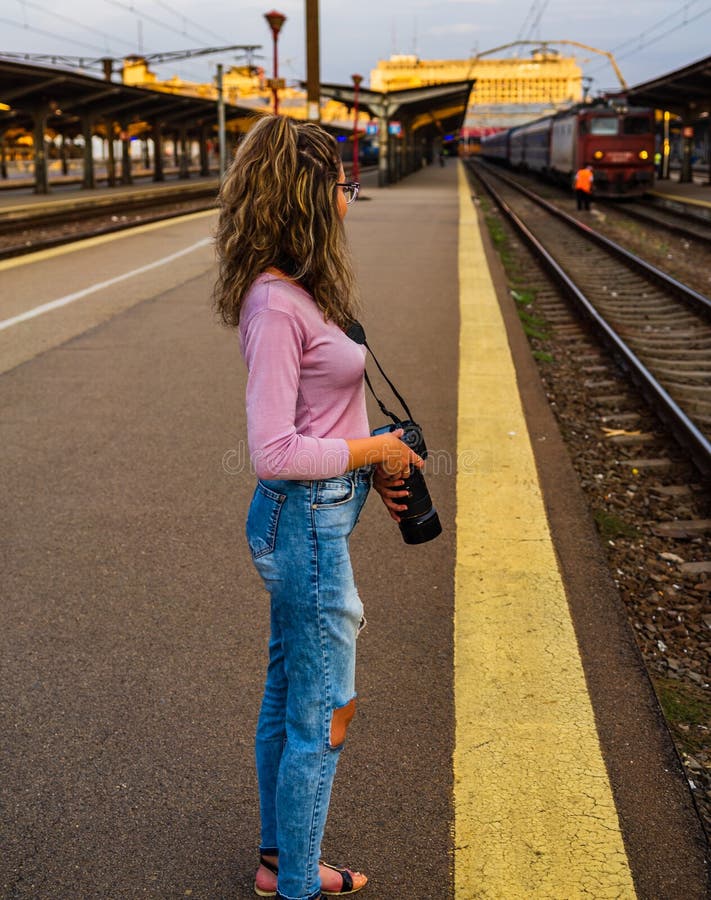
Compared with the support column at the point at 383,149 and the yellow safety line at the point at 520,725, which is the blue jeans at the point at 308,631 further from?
the support column at the point at 383,149

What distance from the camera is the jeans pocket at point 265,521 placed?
1.98 metres

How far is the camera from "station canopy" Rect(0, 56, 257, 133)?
83.5 ft

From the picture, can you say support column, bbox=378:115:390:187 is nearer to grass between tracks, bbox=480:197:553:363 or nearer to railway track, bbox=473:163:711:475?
grass between tracks, bbox=480:197:553:363

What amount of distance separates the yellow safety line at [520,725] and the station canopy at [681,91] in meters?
24.6

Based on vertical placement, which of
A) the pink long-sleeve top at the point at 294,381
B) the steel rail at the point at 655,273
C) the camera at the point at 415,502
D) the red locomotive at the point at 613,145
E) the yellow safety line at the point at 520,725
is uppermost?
the red locomotive at the point at 613,145

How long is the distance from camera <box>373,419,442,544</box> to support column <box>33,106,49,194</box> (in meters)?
30.3

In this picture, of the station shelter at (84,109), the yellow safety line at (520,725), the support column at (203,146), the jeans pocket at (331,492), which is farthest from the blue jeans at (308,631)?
the support column at (203,146)

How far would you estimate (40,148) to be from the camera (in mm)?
30328

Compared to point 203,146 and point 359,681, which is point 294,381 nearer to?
point 359,681

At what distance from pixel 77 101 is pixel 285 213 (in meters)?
31.0

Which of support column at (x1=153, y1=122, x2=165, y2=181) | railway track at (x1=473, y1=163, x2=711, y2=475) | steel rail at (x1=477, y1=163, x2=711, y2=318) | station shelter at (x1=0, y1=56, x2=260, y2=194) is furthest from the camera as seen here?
support column at (x1=153, y1=122, x2=165, y2=181)

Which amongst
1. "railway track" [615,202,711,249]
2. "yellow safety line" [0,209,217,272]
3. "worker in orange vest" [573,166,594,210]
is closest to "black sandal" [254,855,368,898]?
"yellow safety line" [0,209,217,272]

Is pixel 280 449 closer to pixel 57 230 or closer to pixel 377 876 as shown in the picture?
pixel 377 876

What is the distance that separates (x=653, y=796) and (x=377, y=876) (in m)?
0.75
